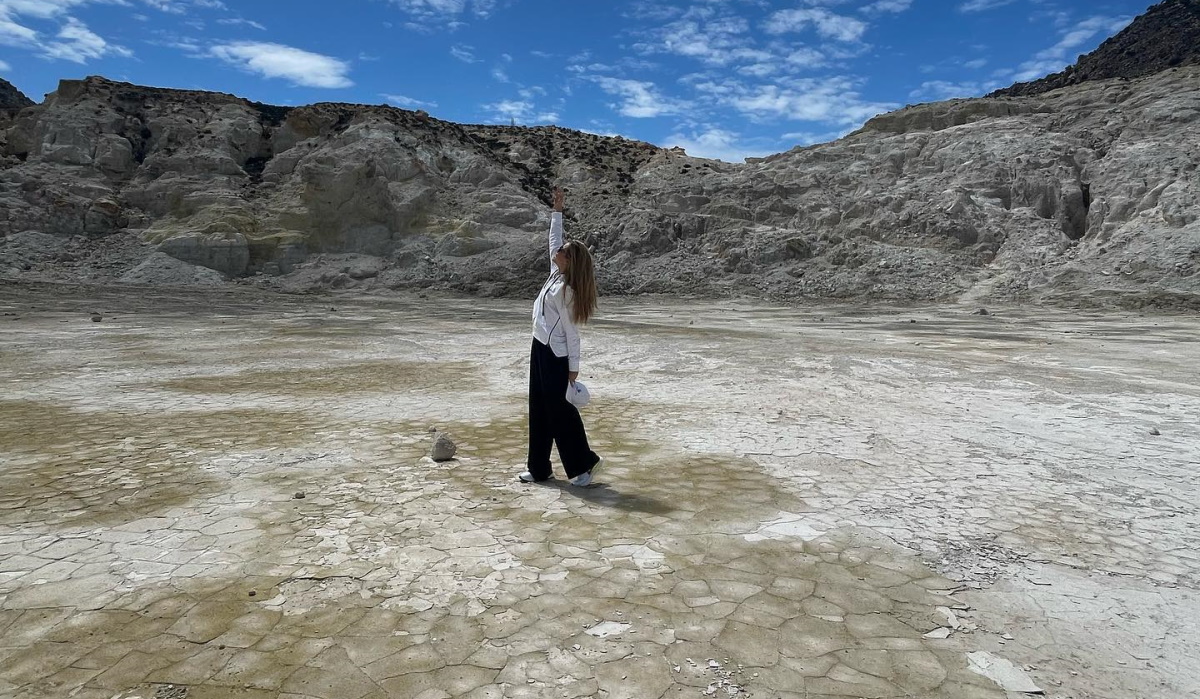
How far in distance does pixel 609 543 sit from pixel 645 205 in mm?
39203

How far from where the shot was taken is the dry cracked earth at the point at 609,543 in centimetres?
287

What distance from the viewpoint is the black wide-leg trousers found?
16.6 ft

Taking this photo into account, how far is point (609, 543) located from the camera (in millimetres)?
4129

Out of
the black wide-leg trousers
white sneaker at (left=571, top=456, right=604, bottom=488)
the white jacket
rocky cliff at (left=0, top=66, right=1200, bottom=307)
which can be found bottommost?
white sneaker at (left=571, top=456, right=604, bottom=488)

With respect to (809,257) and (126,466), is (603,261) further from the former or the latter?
(126,466)

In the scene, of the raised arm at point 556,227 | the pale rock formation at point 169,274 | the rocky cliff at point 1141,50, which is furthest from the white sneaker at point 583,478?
the rocky cliff at point 1141,50

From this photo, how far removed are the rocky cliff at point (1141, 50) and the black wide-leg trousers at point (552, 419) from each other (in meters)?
61.2

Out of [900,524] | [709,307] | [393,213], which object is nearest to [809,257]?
[709,307]

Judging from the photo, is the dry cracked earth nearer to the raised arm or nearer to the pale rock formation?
the raised arm

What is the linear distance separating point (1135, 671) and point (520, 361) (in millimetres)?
10343

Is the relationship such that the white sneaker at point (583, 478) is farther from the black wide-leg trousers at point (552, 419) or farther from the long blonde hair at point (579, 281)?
the long blonde hair at point (579, 281)

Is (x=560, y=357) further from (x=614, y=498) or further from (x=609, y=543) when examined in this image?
(x=609, y=543)

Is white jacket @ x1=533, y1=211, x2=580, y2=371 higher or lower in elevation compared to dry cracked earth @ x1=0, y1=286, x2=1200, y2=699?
higher

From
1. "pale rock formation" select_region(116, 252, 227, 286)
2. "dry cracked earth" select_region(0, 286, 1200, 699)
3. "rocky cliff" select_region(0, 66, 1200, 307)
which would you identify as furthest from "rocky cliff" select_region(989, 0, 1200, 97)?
"dry cracked earth" select_region(0, 286, 1200, 699)
